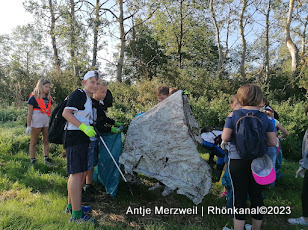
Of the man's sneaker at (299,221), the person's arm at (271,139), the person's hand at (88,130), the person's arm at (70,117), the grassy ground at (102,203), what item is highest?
the person's arm at (70,117)

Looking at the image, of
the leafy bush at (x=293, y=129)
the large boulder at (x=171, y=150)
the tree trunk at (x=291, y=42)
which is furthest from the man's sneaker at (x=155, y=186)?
the tree trunk at (x=291, y=42)

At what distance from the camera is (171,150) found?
8.97 ft

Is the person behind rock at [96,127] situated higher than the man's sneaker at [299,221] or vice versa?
Answer: the person behind rock at [96,127]

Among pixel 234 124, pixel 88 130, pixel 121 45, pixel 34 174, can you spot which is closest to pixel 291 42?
pixel 121 45

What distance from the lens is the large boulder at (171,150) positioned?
2.57m

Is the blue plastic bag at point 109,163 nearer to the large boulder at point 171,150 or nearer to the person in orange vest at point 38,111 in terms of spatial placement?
the large boulder at point 171,150

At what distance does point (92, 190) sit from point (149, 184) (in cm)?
102

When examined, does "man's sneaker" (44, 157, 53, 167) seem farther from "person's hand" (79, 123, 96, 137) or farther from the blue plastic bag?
"person's hand" (79, 123, 96, 137)

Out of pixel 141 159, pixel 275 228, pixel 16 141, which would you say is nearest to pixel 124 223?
pixel 141 159

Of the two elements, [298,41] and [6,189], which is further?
[298,41]

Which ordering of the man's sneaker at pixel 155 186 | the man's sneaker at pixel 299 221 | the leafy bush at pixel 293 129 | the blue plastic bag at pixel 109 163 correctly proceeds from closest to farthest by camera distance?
the man's sneaker at pixel 299 221, the blue plastic bag at pixel 109 163, the man's sneaker at pixel 155 186, the leafy bush at pixel 293 129

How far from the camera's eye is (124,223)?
2.67 m

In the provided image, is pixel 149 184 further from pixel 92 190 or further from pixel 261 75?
pixel 261 75

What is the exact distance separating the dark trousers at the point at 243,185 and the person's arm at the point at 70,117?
182 cm
